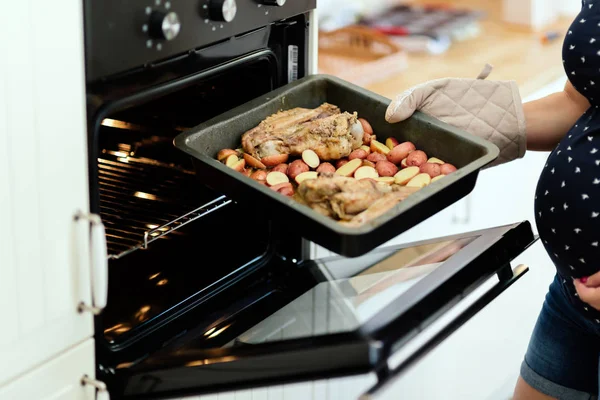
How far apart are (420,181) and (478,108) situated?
0.29 metres

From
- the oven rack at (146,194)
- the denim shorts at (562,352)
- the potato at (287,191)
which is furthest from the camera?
the denim shorts at (562,352)

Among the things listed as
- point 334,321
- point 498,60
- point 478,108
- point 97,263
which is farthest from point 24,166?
point 498,60

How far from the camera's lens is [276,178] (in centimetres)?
117

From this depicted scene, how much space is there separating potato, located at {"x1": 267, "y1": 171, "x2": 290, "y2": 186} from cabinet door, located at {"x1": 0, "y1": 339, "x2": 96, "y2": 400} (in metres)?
0.32

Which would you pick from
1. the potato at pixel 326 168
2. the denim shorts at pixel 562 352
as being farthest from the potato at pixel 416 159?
the denim shorts at pixel 562 352

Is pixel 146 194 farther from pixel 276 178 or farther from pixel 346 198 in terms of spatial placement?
pixel 346 198

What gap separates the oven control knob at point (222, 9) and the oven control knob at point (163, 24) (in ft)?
0.21

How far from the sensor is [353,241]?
0.99 metres

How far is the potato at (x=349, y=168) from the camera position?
3.94 feet

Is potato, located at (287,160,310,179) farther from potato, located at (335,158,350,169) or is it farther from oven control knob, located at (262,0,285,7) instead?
oven control knob, located at (262,0,285,7)

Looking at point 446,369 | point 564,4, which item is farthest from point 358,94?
point 564,4

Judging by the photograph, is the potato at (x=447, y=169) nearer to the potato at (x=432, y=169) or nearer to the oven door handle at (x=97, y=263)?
the potato at (x=432, y=169)

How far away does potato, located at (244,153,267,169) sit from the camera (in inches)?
46.7

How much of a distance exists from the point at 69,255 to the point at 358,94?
0.52 meters
